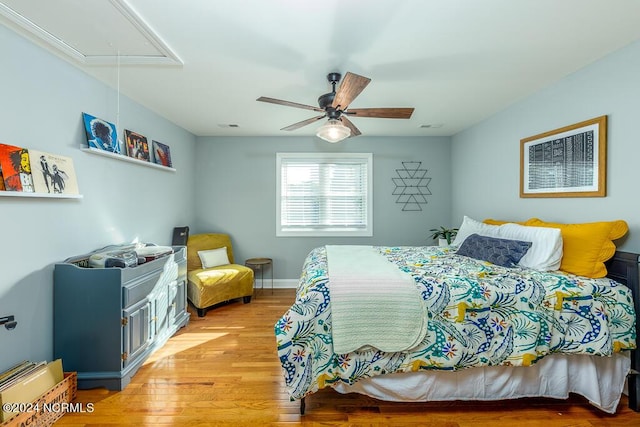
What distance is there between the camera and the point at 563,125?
2457 mm

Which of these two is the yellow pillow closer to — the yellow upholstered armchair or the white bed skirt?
the white bed skirt

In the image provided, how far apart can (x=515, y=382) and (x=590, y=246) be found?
1.11 m

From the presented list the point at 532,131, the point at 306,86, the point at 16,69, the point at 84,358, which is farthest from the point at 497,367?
the point at 16,69

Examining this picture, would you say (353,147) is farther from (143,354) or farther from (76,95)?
(143,354)

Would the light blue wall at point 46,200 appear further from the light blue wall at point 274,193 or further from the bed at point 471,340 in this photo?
the bed at point 471,340

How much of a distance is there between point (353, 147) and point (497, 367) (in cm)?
336

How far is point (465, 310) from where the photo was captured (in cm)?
176

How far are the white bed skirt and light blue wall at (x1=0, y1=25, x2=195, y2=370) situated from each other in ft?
7.07

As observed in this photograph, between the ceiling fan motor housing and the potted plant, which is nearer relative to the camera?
the ceiling fan motor housing

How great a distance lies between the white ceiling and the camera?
1581 mm

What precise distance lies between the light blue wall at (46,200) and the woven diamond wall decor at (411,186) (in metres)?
3.59

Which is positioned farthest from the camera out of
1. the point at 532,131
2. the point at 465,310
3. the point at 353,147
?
the point at 353,147

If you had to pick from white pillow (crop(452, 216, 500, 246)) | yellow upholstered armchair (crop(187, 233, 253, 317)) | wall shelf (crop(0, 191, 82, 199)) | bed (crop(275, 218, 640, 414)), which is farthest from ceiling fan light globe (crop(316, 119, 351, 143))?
yellow upholstered armchair (crop(187, 233, 253, 317))

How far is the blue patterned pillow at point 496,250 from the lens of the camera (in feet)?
7.44
